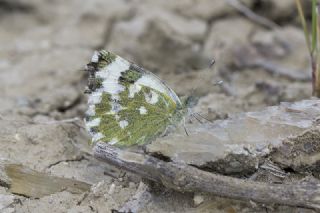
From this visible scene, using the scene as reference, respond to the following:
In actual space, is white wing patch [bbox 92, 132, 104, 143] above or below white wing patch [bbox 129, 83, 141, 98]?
below

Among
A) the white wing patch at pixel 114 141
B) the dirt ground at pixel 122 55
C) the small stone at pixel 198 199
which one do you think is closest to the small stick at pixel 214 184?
the small stone at pixel 198 199

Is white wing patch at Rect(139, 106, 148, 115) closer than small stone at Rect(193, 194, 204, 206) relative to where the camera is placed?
No

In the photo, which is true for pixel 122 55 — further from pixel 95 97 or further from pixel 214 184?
pixel 214 184

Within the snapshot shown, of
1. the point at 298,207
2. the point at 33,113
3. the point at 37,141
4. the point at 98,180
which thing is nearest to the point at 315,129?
the point at 298,207

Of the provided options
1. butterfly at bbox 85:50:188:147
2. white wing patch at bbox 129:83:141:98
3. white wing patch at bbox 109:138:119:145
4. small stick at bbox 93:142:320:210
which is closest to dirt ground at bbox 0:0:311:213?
white wing patch at bbox 109:138:119:145

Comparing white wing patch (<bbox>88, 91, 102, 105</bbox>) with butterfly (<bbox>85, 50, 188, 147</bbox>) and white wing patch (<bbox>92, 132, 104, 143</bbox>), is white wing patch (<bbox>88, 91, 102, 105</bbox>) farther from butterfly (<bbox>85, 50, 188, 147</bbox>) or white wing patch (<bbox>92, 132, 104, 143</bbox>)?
white wing patch (<bbox>92, 132, 104, 143</bbox>)

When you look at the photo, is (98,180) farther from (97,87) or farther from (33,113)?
(33,113)
